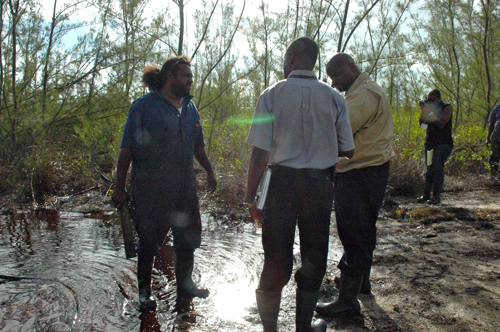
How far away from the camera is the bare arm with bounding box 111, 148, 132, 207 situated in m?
2.64

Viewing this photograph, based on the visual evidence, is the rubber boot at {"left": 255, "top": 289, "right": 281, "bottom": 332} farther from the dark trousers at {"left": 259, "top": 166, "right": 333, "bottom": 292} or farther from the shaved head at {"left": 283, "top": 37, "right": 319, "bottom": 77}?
the shaved head at {"left": 283, "top": 37, "right": 319, "bottom": 77}

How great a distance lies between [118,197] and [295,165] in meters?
1.34

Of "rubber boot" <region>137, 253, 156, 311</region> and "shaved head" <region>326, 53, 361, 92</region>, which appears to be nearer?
"shaved head" <region>326, 53, 361, 92</region>

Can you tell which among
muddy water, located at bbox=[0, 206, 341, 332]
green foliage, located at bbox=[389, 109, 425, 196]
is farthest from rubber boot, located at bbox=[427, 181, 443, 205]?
muddy water, located at bbox=[0, 206, 341, 332]

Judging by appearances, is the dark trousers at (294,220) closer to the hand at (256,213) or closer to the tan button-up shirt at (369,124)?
the hand at (256,213)

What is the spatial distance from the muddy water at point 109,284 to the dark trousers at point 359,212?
575 millimetres

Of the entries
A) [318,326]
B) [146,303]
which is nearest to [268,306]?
[318,326]

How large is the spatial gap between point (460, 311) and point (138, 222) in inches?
88.0

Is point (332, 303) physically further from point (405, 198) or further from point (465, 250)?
point (405, 198)

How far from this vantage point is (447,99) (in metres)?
11.4

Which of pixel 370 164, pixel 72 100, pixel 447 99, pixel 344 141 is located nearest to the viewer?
pixel 344 141

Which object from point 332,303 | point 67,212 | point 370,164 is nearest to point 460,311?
point 332,303

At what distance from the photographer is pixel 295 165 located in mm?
2031

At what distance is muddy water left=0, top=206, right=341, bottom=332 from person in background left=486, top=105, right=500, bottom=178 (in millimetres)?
5044
